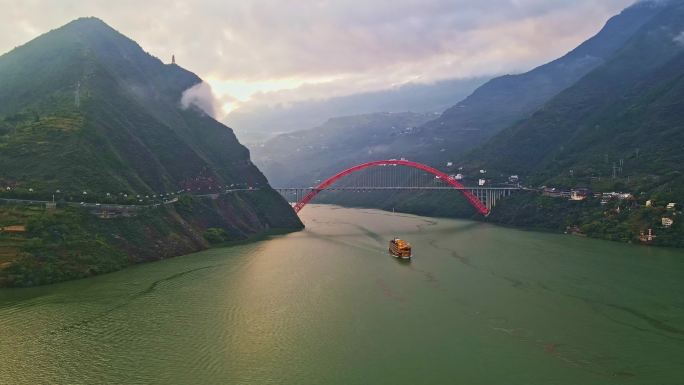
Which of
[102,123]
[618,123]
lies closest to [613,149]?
[618,123]

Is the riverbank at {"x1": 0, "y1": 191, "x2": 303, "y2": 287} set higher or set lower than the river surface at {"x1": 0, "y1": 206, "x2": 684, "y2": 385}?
higher

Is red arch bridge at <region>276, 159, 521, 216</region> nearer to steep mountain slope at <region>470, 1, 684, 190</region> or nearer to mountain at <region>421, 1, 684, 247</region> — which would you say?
mountain at <region>421, 1, 684, 247</region>

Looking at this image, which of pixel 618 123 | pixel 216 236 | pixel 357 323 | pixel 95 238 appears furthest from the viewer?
pixel 618 123

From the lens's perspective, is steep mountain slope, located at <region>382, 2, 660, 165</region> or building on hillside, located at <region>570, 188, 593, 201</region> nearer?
building on hillside, located at <region>570, 188, 593, 201</region>

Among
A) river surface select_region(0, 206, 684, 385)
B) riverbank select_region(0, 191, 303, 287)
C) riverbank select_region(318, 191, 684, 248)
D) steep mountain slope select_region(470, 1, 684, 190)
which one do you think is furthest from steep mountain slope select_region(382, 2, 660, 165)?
river surface select_region(0, 206, 684, 385)

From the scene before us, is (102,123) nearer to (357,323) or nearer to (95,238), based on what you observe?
(95,238)

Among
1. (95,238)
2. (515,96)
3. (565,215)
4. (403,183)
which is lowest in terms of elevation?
(95,238)

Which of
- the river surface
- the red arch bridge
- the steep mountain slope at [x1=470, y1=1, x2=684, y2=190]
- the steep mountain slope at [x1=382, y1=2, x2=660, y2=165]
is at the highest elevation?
the steep mountain slope at [x1=382, y1=2, x2=660, y2=165]
